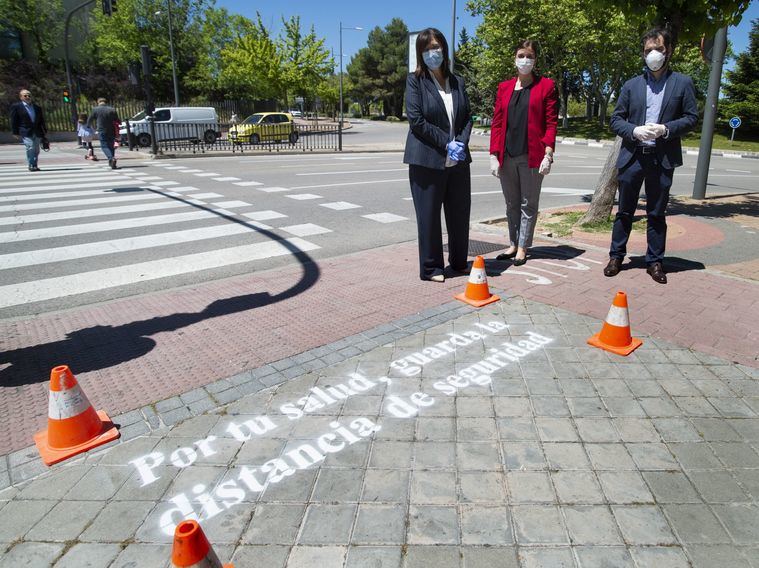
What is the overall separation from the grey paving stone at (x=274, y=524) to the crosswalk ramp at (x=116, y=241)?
147 inches

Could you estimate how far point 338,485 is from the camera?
8.45ft

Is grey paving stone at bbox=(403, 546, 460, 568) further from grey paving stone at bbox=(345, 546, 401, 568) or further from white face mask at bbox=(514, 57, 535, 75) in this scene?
white face mask at bbox=(514, 57, 535, 75)

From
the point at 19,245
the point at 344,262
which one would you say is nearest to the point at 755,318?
the point at 344,262

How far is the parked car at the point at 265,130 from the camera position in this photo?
90.9 ft

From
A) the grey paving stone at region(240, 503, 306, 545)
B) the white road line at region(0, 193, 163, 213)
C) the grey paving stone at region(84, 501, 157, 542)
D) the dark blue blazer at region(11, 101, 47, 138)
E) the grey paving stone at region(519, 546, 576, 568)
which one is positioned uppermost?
the dark blue blazer at region(11, 101, 47, 138)

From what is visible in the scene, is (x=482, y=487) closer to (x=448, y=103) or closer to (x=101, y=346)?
(x=101, y=346)

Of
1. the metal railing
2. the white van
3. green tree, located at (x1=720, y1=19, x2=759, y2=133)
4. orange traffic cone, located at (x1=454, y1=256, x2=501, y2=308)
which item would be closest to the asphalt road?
orange traffic cone, located at (x1=454, y1=256, x2=501, y2=308)

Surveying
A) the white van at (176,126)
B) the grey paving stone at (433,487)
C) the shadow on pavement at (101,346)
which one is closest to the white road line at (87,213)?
the shadow on pavement at (101,346)

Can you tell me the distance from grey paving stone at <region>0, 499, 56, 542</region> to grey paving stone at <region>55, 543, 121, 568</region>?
0.29 m

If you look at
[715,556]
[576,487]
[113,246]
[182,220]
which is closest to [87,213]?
[182,220]

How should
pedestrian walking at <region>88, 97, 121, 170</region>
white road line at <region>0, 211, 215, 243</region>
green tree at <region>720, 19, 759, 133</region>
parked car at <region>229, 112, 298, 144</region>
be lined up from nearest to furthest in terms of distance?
white road line at <region>0, 211, 215, 243</region> → pedestrian walking at <region>88, 97, 121, 170</region> → parked car at <region>229, 112, 298, 144</region> → green tree at <region>720, 19, 759, 133</region>

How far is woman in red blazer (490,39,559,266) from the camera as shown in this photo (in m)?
5.54

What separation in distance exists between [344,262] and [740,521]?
4691 mm

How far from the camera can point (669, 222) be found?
28.2 ft
